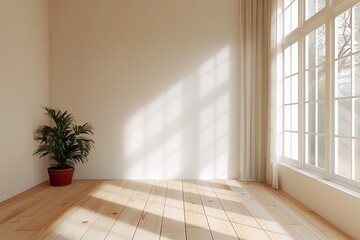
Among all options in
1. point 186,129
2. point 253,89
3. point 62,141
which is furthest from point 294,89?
point 62,141

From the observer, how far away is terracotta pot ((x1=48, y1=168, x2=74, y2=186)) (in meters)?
4.11

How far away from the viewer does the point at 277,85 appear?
3994mm

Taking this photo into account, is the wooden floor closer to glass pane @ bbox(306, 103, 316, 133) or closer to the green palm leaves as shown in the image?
the green palm leaves

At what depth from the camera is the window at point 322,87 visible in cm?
256

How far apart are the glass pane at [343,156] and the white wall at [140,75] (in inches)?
81.2

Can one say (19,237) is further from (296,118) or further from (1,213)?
(296,118)

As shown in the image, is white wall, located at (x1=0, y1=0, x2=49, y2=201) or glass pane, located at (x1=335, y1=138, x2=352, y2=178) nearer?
glass pane, located at (x1=335, y1=138, x2=352, y2=178)

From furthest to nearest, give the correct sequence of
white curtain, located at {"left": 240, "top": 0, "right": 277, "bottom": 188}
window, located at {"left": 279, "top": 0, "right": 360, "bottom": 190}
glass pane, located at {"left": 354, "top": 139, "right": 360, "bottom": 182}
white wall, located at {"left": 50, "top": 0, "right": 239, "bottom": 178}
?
white wall, located at {"left": 50, "top": 0, "right": 239, "bottom": 178}, white curtain, located at {"left": 240, "top": 0, "right": 277, "bottom": 188}, window, located at {"left": 279, "top": 0, "right": 360, "bottom": 190}, glass pane, located at {"left": 354, "top": 139, "right": 360, "bottom": 182}

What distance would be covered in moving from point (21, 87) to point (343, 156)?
3792 mm

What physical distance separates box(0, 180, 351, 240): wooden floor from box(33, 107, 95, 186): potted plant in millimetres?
213

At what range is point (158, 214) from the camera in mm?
2902

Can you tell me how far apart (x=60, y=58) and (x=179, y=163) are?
2459mm

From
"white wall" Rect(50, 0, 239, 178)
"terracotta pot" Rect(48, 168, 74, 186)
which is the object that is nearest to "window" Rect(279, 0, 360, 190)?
"white wall" Rect(50, 0, 239, 178)

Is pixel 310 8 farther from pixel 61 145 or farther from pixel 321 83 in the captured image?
pixel 61 145
